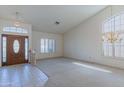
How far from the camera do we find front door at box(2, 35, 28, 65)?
7.22 meters

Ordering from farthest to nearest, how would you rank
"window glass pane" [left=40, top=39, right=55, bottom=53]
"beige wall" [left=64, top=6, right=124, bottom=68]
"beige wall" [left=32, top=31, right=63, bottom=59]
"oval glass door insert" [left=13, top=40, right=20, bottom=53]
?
"window glass pane" [left=40, top=39, right=55, bottom=53], "beige wall" [left=32, top=31, right=63, bottom=59], "oval glass door insert" [left=13, top=40, right=20, bottom=53], "beige wall" [left=64, top=6, right=124, bottom=68]

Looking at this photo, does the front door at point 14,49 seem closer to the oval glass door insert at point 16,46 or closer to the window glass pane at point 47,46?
the oval glass door insert at point 16,46

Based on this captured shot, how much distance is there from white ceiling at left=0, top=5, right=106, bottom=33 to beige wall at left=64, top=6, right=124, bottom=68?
0.53m

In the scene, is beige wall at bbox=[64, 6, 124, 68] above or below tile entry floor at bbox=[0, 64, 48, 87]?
above

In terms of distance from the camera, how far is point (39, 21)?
27.0 feet

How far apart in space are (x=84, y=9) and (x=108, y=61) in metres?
3.49

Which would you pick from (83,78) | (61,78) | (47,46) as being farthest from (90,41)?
(61,78)

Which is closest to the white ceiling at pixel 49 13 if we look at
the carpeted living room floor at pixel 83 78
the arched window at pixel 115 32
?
the arched window at pixel 115 32

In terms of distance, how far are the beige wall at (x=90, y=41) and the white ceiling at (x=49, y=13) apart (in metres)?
0.53

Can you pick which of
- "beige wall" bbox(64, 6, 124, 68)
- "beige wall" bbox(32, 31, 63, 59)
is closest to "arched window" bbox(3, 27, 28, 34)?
"beige wall" bbox(32, 31, 63, 59)

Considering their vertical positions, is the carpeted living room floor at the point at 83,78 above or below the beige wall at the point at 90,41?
below

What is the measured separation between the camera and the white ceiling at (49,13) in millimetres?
6377

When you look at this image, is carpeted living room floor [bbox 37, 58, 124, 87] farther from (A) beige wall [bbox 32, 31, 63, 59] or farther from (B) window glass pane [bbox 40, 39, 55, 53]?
(B) window glass pane [bbox 40, 39, 55, 53]

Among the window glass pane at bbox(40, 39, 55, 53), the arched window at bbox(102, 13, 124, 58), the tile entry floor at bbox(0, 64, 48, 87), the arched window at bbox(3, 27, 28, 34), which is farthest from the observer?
the window glass pane at bbox(40, 39, 55, 53)
